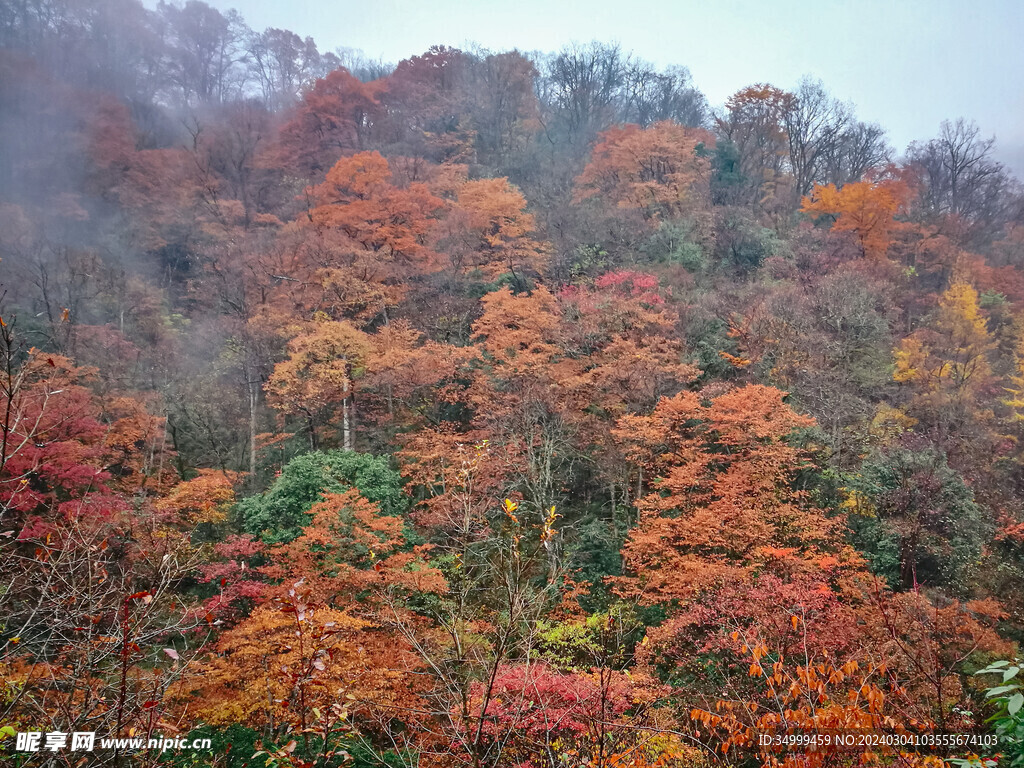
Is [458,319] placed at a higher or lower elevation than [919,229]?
lower

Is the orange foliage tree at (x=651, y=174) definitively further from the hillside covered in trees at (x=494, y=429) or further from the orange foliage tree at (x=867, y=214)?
the orange foliage tree at (x=867, y=214)

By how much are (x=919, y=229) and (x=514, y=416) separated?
27041mm

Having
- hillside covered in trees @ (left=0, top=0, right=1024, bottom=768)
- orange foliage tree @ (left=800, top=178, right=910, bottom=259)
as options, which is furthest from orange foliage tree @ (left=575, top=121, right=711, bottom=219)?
orange foliage tree @ (left=800, top=178, right=910, bottom=259)

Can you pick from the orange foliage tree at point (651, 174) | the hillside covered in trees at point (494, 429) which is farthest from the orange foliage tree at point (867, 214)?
the orange foliage tree at point (651, 174)

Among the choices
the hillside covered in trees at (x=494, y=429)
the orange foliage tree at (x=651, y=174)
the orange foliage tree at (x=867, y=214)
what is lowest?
the hillside covered in trees at (x=494, y=429)

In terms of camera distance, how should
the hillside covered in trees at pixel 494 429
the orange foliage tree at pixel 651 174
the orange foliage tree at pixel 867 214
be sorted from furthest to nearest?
the orange foliage tree at pixel 651 174 → the orange foliage tree at pixel 867 214 → the hillside covered in trees at pixel 494 429

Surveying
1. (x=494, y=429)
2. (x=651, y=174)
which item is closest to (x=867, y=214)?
(x=651, y=174)

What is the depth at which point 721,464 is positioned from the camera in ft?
53.8

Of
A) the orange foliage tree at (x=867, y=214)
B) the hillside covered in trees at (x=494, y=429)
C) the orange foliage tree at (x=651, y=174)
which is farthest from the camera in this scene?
the orange foliage tree at (x=651, y=174)

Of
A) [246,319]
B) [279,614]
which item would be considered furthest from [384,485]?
[246,319]

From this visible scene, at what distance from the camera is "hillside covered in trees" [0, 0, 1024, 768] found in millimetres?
7219

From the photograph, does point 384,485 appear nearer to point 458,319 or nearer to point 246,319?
point 458,319

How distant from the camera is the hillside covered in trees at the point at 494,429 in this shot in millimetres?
7219

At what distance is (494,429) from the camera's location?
57.6 ft
